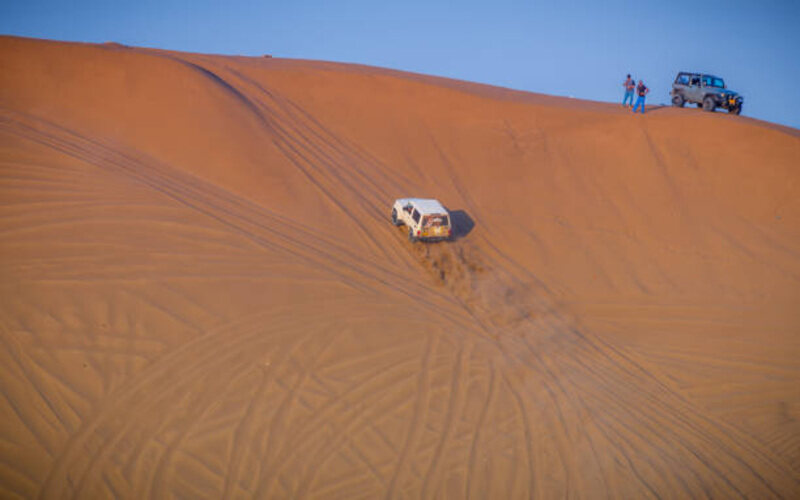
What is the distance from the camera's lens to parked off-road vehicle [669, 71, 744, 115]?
2328cm

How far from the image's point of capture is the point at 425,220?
1384 cm

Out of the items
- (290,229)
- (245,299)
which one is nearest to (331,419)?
(245,299)

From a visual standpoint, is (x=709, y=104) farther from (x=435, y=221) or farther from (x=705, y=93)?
(x=435, y=221)

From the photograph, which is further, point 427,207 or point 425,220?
point 427,207

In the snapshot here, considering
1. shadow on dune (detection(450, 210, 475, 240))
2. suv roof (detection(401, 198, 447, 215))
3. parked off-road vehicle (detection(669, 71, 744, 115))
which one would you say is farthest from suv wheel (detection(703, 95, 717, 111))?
suv roof (detection(401, 198, 447, 215))

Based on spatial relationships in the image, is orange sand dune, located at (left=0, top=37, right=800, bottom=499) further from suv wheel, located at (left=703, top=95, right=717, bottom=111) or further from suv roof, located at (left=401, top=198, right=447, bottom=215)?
suv wheel, located at (left=703, top=95, right=717, bottom=111)

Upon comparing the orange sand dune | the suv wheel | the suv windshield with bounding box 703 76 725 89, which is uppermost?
the suv windshield with bounding box 703 76 725 89

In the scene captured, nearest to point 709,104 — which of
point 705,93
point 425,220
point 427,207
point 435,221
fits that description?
point 705,93

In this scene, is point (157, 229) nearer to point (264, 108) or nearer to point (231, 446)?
point (231, 446)

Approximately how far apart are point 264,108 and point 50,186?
28.6 ft

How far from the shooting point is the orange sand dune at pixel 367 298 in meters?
7.88

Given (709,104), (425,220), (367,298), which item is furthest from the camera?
(709,104)

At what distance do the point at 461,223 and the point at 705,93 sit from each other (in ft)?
53.5

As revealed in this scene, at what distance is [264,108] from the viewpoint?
61.1ft
